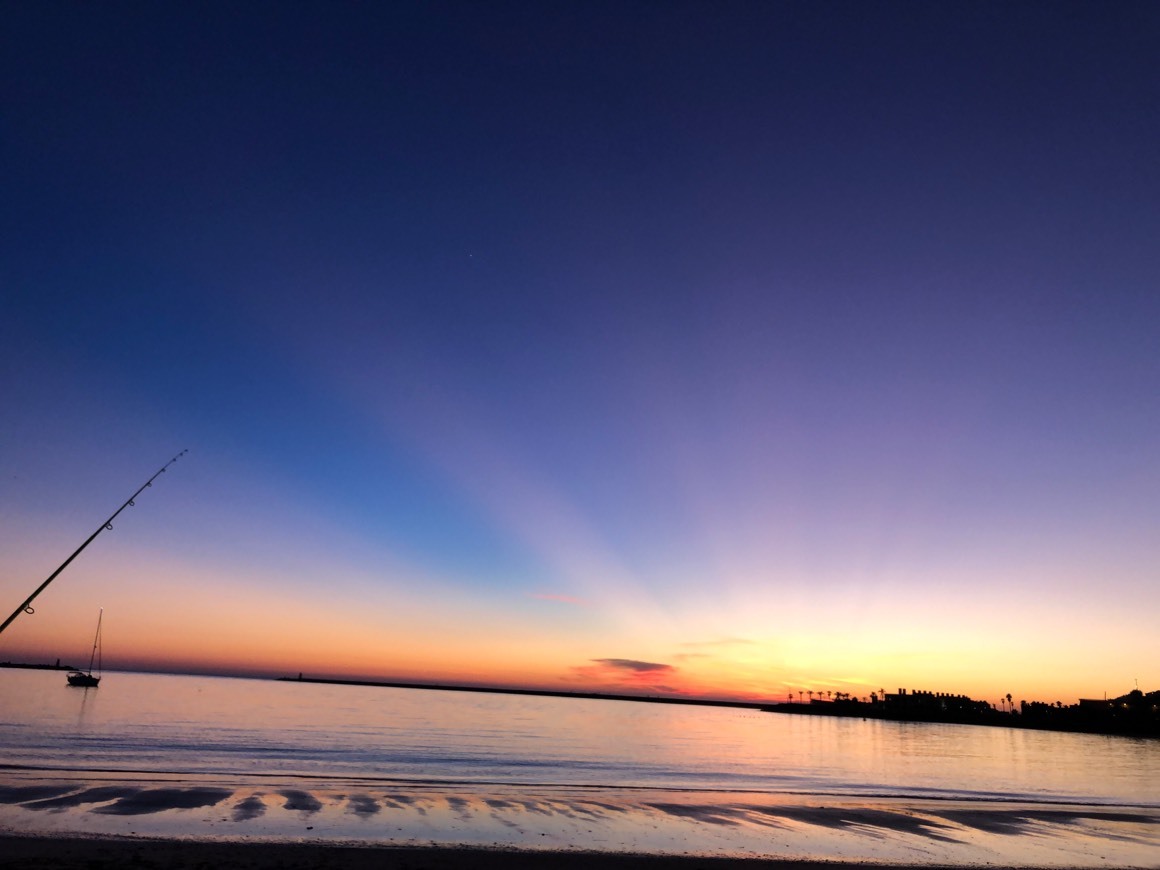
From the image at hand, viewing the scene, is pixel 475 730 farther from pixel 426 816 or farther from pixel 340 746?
pixel 426 816

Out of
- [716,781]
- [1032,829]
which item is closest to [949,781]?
[716,781]

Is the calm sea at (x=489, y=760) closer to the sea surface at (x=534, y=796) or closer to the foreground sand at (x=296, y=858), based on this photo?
the sea surface at (x=534, y=796)

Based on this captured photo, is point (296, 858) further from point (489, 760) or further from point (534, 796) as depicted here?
point (489, 760)

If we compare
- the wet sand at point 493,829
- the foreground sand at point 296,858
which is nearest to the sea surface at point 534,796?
the wet sand at point 493,829

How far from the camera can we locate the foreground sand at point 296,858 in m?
14.4

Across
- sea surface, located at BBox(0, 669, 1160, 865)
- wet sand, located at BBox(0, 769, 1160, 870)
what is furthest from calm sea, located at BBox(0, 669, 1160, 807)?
wet sand, located at BBox(0, 769, 1160, 870)

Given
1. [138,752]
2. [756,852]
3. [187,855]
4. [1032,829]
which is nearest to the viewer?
[187,855]

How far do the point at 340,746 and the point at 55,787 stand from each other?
25.9m

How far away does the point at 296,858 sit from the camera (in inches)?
615

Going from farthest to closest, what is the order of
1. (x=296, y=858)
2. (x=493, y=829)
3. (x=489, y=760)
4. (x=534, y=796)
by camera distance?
(x=489, y=760) < (x=534, y=796) < (x=493, y=829) < (x=296, y=858)

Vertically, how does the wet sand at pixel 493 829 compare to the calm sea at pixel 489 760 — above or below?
above

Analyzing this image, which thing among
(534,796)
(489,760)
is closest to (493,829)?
(534,796)

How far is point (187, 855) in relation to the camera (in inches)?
603

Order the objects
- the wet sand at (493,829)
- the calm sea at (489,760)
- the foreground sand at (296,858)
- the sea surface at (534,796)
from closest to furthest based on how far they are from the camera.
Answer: the foreground sand at (296,858), the wet sand at (493,829), the sea surface at (534,796), the calm sea at (489,760)
